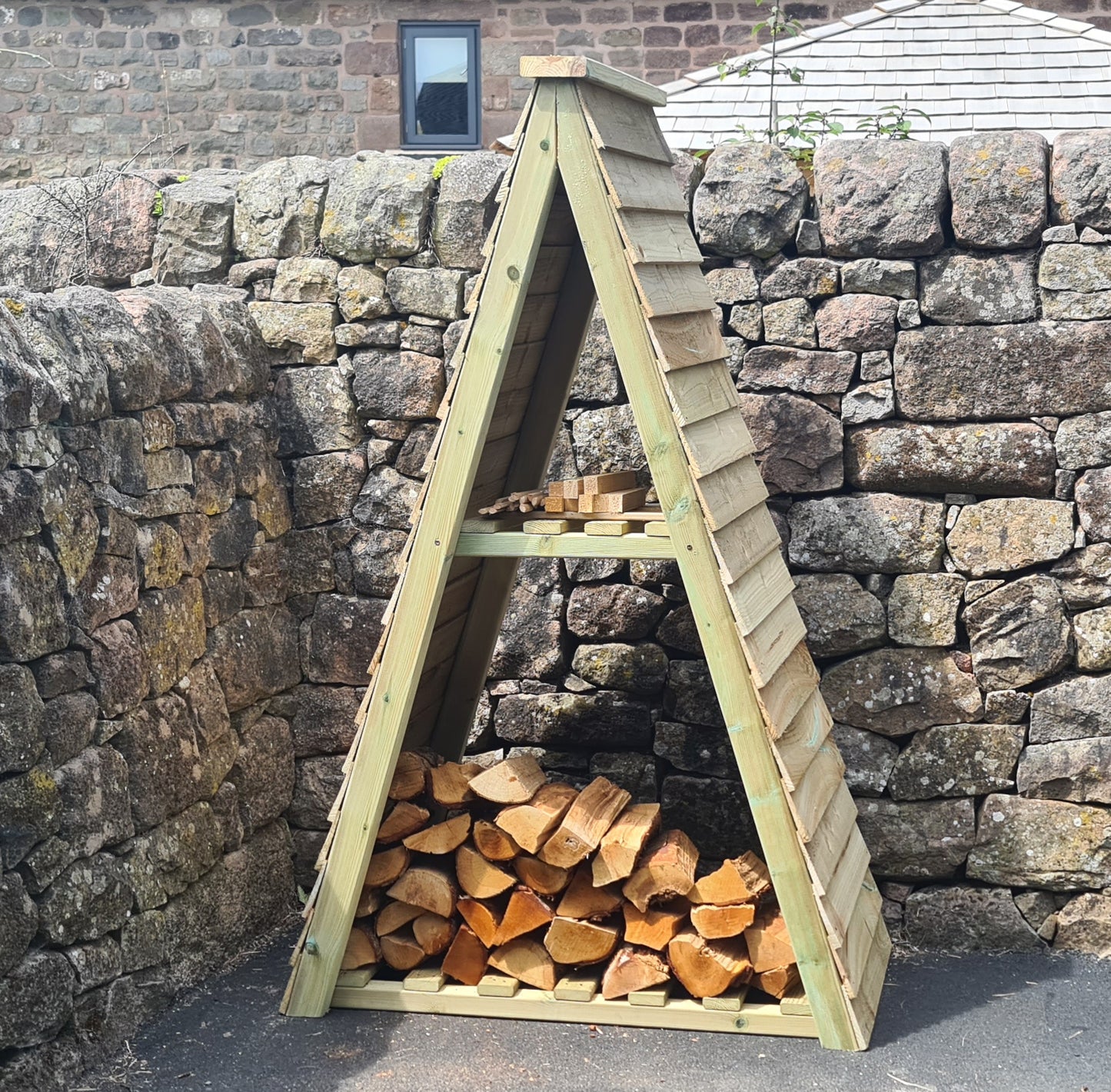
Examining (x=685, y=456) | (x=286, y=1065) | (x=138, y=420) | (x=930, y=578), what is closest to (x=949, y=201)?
(x=930, y=578)

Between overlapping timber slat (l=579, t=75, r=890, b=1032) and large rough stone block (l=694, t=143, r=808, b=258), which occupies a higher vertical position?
large rough stone block (l=694, t=143, r=808, b=258)

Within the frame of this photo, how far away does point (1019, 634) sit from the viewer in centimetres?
414

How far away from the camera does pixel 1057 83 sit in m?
5.52

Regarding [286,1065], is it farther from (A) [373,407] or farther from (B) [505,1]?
(B) [505,1]

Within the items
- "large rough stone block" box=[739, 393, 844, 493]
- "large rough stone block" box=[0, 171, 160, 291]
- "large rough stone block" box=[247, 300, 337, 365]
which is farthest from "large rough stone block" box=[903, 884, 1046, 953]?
"large rough stone block" box=[0, 171, 160, 291]

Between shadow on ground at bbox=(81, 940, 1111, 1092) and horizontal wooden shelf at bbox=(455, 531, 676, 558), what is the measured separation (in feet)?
4.22

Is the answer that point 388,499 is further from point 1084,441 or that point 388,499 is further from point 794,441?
point 1084,441

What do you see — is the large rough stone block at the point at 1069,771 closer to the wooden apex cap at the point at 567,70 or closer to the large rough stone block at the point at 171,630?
the wooden apex cap at the point at 567,70

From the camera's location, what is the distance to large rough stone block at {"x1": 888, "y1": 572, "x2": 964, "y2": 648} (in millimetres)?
4184

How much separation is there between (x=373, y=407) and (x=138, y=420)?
0.95 m

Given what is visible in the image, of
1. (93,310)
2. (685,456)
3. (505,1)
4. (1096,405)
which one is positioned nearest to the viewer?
(685,456)

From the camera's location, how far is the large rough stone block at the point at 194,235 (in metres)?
4.40

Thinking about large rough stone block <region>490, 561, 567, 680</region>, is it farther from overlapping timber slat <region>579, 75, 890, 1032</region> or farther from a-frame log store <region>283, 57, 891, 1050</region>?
overlapping timber slat <region>579, 75, 890, 1032</region>

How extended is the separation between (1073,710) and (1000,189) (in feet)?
5.17
